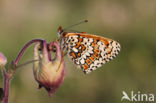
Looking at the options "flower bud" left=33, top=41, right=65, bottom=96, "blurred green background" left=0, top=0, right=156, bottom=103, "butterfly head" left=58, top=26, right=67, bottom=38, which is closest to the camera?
"flower bud" left=33, top=41, right=65, bottom=96

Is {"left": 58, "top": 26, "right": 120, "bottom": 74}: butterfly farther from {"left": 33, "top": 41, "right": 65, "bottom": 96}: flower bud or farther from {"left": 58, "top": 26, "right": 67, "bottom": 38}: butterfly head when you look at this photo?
{"left": 33, "top": 41, "right": 65, "bottom": 96}: flower bud

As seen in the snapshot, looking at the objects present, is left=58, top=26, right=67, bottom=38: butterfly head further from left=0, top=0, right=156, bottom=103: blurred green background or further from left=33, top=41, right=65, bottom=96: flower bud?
left=0, top=0, right=156, bottom=103: blurred green background

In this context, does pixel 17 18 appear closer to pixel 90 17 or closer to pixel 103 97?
pixel 90 17

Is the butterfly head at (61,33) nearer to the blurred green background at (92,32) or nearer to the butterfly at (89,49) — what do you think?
the butterfly at (89,49)

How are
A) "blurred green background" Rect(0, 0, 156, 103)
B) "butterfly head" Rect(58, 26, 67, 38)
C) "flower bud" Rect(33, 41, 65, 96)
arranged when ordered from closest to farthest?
"flower bud" Rect(33, 41, 65, 96) → "butterfly head" Rect(58, 26, 67, 38) → "blurred green background" Rect(0, 0, 156, 103)

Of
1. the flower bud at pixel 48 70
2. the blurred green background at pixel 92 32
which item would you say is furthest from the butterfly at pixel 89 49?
the blurred green background at pixel 92 32

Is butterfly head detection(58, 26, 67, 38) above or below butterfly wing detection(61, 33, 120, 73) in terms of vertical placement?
above

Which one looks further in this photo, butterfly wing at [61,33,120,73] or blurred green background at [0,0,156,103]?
blurred green background at [0,0,156,103]

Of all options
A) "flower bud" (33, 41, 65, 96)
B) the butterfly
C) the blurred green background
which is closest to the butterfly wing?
the butterfly

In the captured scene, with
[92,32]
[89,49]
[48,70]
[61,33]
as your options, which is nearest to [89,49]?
[89,49]

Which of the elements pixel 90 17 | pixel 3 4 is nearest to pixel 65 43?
pixel 90 17
